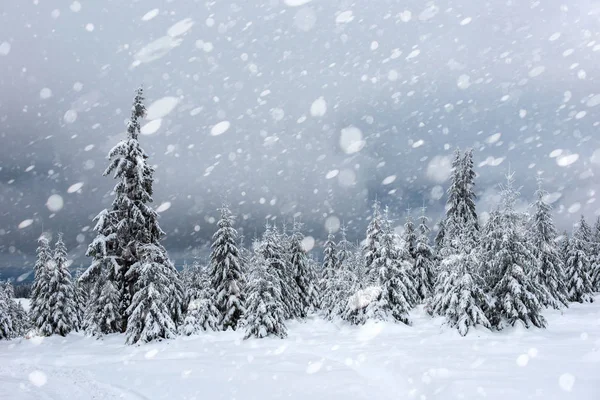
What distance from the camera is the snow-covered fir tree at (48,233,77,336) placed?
3331 cm

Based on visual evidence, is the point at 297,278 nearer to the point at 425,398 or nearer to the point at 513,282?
the point at 513,282

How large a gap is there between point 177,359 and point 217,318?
1391 centimetres

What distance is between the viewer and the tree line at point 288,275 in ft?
69.4

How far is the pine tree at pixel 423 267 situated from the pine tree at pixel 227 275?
2006 cm

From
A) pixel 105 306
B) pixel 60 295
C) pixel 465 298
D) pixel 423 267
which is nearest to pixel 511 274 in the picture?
pixel 465 298

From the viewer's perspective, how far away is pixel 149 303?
2062 centimetres

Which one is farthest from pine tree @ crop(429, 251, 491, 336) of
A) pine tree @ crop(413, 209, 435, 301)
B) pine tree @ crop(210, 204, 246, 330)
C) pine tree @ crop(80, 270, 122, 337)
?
pine tree @ crop(80, 270, 122, 337)

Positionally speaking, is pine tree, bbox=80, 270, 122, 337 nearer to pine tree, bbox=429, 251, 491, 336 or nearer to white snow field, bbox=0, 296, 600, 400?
white snow field, bbox=0, 296, 600, 400

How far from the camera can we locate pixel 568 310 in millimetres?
31703

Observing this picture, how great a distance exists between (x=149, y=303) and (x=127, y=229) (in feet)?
14.5

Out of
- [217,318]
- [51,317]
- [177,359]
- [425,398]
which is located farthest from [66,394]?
[51,317]

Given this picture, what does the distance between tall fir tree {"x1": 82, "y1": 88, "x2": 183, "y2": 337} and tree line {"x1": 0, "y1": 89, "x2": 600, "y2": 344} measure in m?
0.06

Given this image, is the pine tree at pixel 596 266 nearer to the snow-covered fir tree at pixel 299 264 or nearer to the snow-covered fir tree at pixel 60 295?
the snow-covered fir tree at pixel 299 264

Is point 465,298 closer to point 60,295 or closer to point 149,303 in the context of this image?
point 149,303
